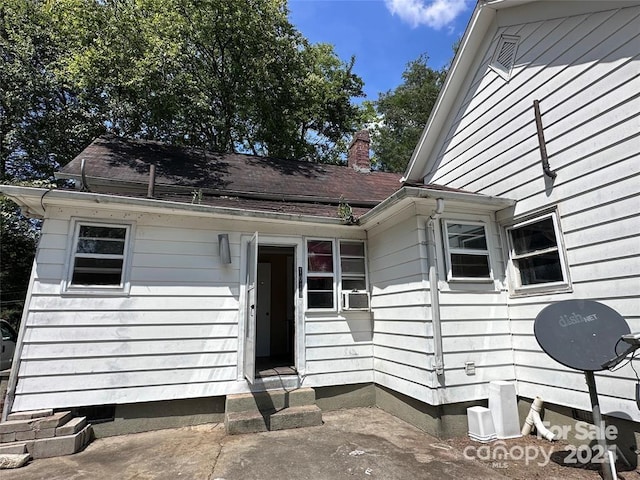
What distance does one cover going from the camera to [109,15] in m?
11.0

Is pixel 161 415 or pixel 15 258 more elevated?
pixel 15 258

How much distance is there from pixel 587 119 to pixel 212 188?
6136 mm

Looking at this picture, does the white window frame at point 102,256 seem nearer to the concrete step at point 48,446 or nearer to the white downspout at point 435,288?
the concrete step at point 48,446

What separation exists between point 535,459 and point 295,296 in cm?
366

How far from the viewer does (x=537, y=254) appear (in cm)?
447

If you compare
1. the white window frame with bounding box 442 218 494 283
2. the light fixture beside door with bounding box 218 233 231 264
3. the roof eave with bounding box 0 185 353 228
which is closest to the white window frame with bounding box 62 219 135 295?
the roof eave with bounding box 0 185 353 228

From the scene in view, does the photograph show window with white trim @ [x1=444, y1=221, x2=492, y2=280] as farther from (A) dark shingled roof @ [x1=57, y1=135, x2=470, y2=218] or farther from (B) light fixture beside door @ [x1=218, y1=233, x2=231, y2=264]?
(B) light fixture beside door @ [x1=218, y1=233, x2=231, y2=264]

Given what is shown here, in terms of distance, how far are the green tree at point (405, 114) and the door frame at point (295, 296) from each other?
1536 cm

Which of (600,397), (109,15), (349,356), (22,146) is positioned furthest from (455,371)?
(22,146)

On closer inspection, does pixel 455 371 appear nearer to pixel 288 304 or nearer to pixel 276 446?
pixel 276 446

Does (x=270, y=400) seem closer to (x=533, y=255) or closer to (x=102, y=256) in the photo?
(x=102, y=256)

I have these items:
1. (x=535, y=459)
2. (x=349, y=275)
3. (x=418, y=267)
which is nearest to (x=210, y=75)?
(x=349, y=275)

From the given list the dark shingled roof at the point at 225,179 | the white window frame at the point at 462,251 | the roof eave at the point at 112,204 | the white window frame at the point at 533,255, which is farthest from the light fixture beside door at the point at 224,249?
the white window frame at the point at 533,255

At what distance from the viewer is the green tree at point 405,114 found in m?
19.9
